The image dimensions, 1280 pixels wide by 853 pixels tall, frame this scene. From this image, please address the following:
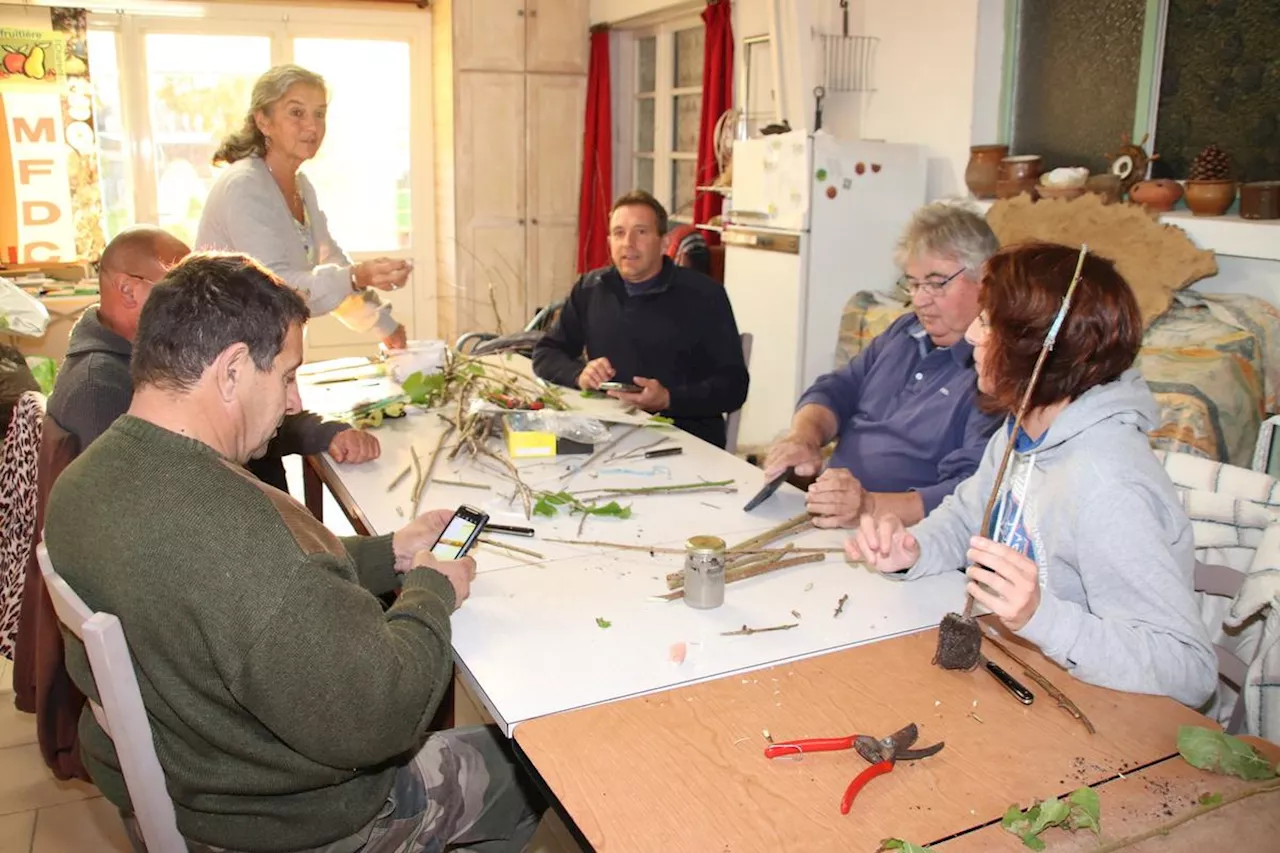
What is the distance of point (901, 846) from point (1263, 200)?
2.95 metres

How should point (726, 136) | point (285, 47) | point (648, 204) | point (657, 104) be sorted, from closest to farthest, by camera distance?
1. point (648, 204)
2. point (726, 136)
3. point (285, 47)
4. point (657, 104)

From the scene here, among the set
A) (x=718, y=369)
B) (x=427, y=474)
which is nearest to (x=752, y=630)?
(x=427, y=474)

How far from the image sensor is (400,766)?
173 centimetres

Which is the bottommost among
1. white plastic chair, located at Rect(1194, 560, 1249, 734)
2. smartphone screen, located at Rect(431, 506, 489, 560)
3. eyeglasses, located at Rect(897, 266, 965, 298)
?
white plastic chair, located at Rect(1194, 560, 1249, 734)

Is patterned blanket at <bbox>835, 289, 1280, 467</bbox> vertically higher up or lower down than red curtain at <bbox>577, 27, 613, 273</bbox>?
lower down

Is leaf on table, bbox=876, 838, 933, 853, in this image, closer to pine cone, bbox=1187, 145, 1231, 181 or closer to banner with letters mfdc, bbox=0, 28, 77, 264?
pine cone, bbox=1187, 145, 1231, 181

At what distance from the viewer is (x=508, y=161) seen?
22.4 feet

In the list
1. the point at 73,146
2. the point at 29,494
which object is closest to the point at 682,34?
the point at 73,146

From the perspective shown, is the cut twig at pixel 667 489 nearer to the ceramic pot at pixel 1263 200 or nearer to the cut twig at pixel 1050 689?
the cut twig at pixel 1050 689

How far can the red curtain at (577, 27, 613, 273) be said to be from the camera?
6797 mm

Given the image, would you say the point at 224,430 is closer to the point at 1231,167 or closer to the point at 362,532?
the point at 362,532

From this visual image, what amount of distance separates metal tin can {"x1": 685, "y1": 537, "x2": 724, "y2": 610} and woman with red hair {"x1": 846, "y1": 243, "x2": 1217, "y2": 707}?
0.28m

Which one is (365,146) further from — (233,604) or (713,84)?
(233,604)

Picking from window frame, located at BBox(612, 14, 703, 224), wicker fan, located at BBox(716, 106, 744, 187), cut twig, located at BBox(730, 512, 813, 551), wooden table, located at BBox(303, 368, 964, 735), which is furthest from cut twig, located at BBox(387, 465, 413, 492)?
window frame, located at BBox(612, 14, 703, 224)
